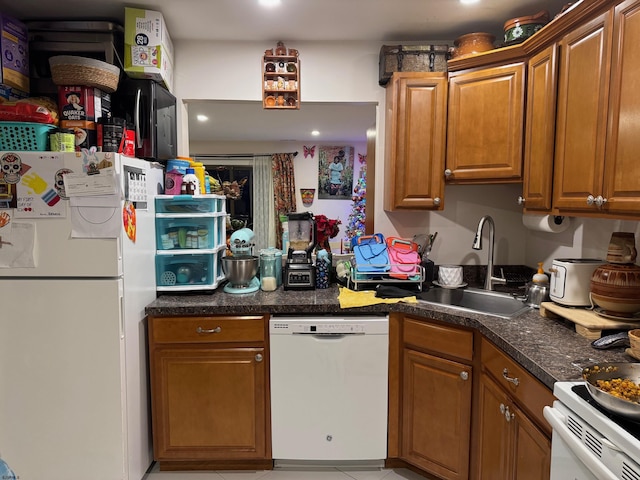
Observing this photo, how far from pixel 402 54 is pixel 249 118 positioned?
232 cm

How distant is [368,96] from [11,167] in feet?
6.20

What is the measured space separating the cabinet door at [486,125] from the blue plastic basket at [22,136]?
1.99m

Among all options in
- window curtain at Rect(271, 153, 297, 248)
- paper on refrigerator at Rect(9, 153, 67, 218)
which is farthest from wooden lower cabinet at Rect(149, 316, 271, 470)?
window curtain at Rect(271, 153, 297, 248)

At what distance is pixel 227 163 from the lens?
5641 millimetres

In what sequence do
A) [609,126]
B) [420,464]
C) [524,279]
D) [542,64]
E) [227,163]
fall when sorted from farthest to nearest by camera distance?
[227,163] < [524,279] < [420,464] < [542,64] < [609,126]

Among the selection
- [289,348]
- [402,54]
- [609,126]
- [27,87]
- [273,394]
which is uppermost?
[402,54]

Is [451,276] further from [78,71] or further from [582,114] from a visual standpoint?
[78,71]

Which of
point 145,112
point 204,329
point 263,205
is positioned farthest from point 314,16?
point 263,205

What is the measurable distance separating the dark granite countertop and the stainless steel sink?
23 centimetres

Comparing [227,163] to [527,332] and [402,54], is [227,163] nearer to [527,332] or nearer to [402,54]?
[402,54]

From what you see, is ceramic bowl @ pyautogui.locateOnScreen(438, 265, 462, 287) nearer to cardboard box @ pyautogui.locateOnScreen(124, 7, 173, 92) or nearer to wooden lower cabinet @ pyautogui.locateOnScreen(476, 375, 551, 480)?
wooden lower cabinet @ pyautogui.locateOnScreen(476, 375, 551, 480)

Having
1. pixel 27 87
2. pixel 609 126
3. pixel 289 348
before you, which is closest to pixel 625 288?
pixel 609 126

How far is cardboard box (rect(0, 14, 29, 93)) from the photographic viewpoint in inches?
72.3

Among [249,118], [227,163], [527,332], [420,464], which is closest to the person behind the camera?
[527,332]
